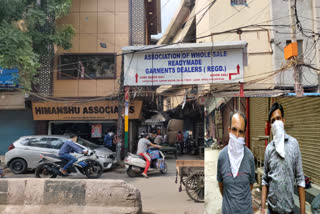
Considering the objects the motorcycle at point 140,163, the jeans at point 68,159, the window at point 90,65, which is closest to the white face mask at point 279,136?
the jeans at point 68,159

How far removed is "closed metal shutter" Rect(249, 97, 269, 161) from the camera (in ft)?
24.1

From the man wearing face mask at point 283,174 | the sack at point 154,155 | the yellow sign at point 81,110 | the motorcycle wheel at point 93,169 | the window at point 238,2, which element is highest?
the window at point 238,2

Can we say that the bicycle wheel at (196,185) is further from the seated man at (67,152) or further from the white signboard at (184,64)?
the white signboard at (184,64)

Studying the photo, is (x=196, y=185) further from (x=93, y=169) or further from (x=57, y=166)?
(x=57, y=166)

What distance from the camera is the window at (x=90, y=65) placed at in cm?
1423

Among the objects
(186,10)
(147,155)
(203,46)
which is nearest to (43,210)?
(147,155)

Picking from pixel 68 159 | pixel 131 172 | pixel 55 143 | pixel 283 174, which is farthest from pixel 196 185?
pixel 55 143

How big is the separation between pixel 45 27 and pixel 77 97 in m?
3.99

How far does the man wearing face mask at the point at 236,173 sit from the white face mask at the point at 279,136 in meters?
0.30

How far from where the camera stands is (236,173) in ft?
8.51

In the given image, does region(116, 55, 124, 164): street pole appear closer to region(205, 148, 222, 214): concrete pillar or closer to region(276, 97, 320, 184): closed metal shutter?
region(205, 148, 222, 214): concrete pillar

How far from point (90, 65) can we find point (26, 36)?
4279 millimetres

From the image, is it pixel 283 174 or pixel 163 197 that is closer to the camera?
pixel 283 174

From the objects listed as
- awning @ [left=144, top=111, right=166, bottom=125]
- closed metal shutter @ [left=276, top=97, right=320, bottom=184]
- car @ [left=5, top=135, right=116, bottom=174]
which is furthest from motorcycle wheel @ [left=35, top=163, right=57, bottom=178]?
awning @ [left=144, top=111, right=166, bottom=125]
